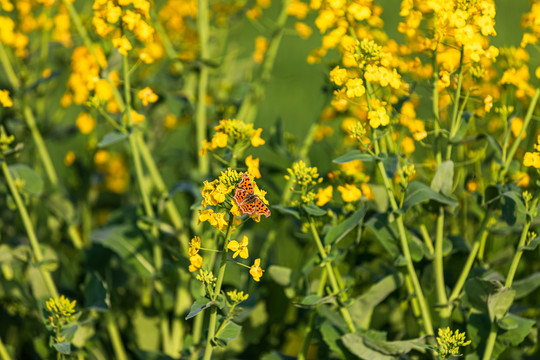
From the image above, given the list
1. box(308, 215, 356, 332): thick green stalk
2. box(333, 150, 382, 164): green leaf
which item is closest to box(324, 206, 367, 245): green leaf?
box(308, 215, 356, 332): thick green stalk

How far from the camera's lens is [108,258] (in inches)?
108

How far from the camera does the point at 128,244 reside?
2537 mm

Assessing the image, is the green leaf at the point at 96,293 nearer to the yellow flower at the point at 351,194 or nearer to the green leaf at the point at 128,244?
the green leaf at the point at 128,244

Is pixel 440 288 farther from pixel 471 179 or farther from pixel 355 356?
pixel 471 179

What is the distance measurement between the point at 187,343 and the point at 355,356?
561 millimetres

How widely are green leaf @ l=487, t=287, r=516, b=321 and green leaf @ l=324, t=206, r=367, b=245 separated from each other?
1.41 ft

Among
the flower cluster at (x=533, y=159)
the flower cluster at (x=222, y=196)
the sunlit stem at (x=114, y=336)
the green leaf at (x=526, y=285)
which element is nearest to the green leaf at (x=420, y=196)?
the flower cluster at (x=533, y=159)

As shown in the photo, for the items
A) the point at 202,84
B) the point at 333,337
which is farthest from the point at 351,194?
the point at 202,84

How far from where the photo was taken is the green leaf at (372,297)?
2.17 meters

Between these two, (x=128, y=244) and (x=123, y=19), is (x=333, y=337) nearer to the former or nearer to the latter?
(x=128, y=244)

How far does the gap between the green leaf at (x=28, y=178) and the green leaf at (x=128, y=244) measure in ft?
0.85

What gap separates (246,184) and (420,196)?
0.60 metres

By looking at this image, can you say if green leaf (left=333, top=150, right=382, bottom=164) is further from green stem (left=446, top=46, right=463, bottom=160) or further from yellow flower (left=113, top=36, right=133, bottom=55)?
yellow flower (left=113, top=36, right=133, bottom=55)

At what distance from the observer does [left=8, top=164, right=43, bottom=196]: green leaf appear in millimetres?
2402
